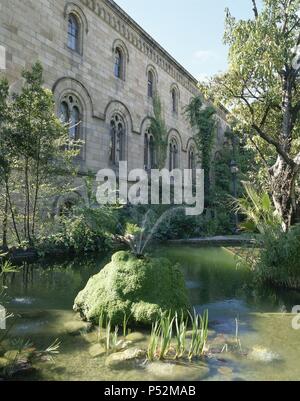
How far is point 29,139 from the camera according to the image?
1007 centimetres

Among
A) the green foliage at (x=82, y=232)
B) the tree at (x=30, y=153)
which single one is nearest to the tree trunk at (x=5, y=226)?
the tree at (x=30, y=153)

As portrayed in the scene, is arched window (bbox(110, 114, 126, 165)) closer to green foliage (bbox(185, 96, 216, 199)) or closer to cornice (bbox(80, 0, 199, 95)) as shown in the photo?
cornice (bbox(80, 0, 199, 95))

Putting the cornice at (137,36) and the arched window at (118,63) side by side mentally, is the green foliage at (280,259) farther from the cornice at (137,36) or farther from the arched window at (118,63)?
the arched window at (118,63)

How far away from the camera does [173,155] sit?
25094mm

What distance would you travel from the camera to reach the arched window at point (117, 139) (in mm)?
18125

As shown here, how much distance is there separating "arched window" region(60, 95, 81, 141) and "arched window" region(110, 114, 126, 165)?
247 cm

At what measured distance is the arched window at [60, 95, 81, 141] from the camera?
15047 millimetres

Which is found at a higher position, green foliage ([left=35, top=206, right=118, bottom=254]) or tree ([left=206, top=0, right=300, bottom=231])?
tree ([left=206, top=0, right=300, bottom=231])

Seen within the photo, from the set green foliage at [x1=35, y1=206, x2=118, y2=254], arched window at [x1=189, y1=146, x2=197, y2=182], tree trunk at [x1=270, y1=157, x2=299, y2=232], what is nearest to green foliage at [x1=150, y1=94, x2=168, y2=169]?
arched window at [x1=189, y1=146, x2=197, y2=182]

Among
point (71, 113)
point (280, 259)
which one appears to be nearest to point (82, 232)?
point (71, 113)

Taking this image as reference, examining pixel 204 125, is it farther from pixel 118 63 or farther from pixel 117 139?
pixel 117 139

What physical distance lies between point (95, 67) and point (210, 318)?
13537 millimetres

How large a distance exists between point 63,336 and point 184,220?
45.2 feet
